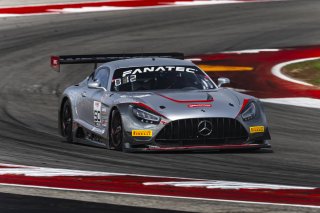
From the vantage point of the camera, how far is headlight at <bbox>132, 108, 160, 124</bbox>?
13.0 metres

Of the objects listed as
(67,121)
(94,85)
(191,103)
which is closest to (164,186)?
(191,103)

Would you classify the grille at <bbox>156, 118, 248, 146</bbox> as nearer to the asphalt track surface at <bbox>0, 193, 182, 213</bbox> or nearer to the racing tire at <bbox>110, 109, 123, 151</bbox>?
the racing tire at <bbox>110, 109, 123, 151</bbox>

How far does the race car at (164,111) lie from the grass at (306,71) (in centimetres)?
648

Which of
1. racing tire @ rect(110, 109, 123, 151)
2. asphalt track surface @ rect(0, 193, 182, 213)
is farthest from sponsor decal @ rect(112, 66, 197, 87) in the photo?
asphalt track surface @ rect(0, 193, 182, 213)

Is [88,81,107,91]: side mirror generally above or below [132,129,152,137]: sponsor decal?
above

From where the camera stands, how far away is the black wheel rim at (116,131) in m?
13.4

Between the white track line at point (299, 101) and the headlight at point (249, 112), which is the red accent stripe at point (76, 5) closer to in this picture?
the white track line at point (299, 101)

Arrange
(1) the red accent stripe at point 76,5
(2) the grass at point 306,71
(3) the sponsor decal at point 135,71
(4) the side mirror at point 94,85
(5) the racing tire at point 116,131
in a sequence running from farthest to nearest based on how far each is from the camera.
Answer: (1) the red accent stripe at point 76,5
(2) the grass at point 306,71
(4) the side mirror at point 94,85
(3) the sponsor decal at point 135,71
(5) the racing tire at point 116,131

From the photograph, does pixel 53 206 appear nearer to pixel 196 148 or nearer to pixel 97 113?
pixel 196 148

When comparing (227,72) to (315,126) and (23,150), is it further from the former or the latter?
(23,150)

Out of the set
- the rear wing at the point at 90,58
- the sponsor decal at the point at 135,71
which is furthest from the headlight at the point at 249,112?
the rear wing at the point at 90,58

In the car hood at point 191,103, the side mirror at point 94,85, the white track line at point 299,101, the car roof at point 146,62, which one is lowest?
the white track line at point 299,101

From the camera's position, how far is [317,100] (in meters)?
18.4

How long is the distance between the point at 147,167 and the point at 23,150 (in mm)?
2248
